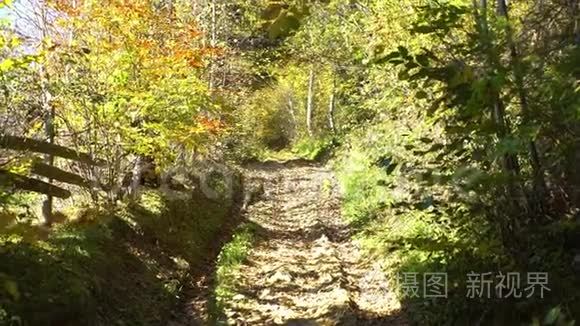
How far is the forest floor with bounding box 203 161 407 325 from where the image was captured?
7547mm

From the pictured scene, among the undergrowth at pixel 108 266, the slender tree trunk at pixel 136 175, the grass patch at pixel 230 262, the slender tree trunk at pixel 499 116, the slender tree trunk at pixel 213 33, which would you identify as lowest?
the grass patch at pixel 230 262

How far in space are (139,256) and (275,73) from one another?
25.1 metres

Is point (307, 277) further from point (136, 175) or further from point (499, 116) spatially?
point (499, 116)

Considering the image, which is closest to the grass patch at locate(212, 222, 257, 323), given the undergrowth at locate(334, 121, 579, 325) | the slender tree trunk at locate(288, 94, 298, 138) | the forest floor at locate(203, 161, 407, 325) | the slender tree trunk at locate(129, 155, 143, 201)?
the forest floor at locate(203, 161, 407, 325)

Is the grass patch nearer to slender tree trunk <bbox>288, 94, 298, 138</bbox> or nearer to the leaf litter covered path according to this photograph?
the leaf litter covered path

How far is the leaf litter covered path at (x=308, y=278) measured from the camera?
7543 mm

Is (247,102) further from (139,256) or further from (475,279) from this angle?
(475,279)

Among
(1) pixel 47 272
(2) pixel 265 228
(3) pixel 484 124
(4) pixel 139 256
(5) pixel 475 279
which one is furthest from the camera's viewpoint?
(2) pixel 265 228

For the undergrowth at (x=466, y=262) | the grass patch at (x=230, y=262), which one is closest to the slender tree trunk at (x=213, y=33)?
the grass patch at (x=230, y=262)

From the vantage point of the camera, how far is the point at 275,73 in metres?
33.2

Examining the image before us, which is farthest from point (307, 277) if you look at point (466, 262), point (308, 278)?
point (466, 262)

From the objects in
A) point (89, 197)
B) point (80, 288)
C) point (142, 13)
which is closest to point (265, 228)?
point (89, 197)

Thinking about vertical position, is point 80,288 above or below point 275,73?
below

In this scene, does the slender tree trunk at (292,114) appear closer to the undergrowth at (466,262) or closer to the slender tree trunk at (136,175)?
the slender tree trunk at (136,175)
